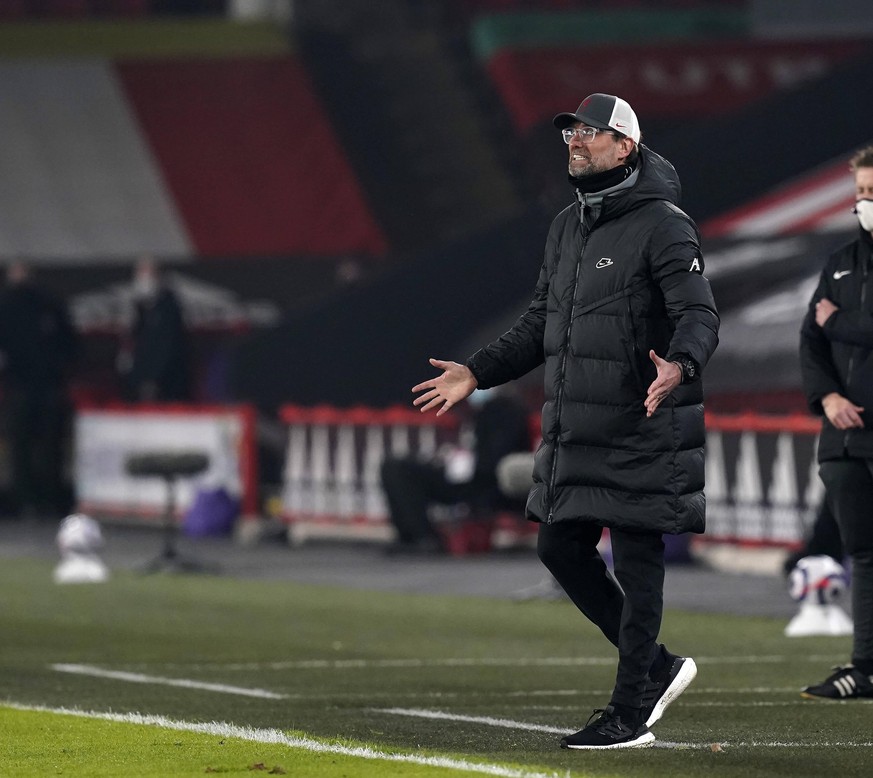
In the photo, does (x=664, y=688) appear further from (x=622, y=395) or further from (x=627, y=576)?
(x=622, y=395)

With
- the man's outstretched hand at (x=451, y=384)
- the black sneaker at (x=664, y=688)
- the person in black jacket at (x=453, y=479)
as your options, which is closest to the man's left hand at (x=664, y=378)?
the man's outstretched hand at (x=451, y=384)

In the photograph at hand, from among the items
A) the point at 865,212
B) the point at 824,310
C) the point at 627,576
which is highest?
the point at 865,212

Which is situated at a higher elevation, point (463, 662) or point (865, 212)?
point (865, 212)

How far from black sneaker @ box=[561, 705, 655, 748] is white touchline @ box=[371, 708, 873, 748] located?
8 centimetres

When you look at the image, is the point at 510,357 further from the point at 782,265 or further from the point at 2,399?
the point at 2,399

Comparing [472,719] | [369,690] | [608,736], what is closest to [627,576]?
[608,736]

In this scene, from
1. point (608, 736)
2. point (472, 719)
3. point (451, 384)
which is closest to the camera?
point (608, 736)

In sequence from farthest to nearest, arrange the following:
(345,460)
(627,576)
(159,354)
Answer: (159,354)
(345,460)
(627,576)

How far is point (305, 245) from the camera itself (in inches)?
1256

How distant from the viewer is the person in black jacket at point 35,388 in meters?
24.1

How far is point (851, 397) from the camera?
387 inches

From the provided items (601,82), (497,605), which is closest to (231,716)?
(497,605)

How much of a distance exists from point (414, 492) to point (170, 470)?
2007mm

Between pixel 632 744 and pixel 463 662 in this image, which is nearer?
pixel 632 744
